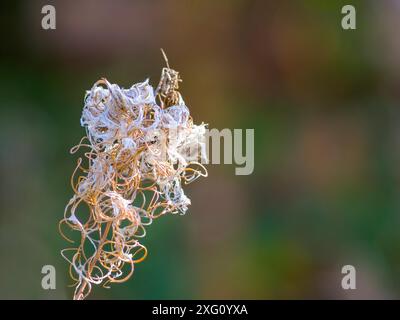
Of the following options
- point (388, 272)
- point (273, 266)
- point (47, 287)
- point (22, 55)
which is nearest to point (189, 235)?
point (273, 266)

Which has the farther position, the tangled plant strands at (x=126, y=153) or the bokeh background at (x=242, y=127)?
the bokeh background at (x=242, y=127)

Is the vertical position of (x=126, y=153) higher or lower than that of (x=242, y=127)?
lower

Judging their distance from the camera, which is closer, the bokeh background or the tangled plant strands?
the tangled plant strands

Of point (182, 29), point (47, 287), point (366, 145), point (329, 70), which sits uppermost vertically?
point (182, 29)

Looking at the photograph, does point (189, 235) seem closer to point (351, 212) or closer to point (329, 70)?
point (351, 212)

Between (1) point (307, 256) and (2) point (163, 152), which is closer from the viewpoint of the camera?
(2) point (163, 152)

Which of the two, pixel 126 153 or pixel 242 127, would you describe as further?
pixel 242 127

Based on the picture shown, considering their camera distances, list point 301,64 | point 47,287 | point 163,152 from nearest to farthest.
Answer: point 163,152 → point 47,287 → point 301,64

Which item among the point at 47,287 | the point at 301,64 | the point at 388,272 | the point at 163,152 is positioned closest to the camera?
the point at 163,152
